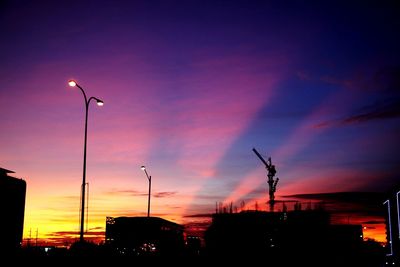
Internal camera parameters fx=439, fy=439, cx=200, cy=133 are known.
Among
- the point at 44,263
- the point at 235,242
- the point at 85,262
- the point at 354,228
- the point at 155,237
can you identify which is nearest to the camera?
the point at 44,263

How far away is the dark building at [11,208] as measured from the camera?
9381cm

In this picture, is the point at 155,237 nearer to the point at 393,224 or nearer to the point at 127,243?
the point at 127,243

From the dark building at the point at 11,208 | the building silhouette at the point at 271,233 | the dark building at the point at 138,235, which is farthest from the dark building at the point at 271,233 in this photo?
the dark building at the point at 11,208

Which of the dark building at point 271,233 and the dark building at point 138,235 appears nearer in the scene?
the dark building at point 138,235

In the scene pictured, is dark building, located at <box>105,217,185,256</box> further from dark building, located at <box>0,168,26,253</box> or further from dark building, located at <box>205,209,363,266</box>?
dark building, located at <box>205,209,363,266</box>

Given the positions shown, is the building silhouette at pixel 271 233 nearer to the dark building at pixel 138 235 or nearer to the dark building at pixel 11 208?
the dark building at pixel 138 235

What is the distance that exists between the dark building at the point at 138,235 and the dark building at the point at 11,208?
23636mm

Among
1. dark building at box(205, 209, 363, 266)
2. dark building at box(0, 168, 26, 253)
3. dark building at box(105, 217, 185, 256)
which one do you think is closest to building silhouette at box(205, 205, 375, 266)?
dark building at box(205, 209, 363, 266)

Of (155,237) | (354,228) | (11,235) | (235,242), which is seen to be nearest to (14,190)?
(11,235)

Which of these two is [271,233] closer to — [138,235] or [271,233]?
[271,233]

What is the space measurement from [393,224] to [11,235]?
3180 inches

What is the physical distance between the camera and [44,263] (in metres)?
35.8

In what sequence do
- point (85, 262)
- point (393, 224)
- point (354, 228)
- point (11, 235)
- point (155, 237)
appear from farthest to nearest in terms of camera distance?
1. point (354, 228)
2. point (11, 235)
3. point (155, 237)
4. point (393, 224)
5. point (85, 262)

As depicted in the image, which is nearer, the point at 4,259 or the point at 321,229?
the point at 4,259
